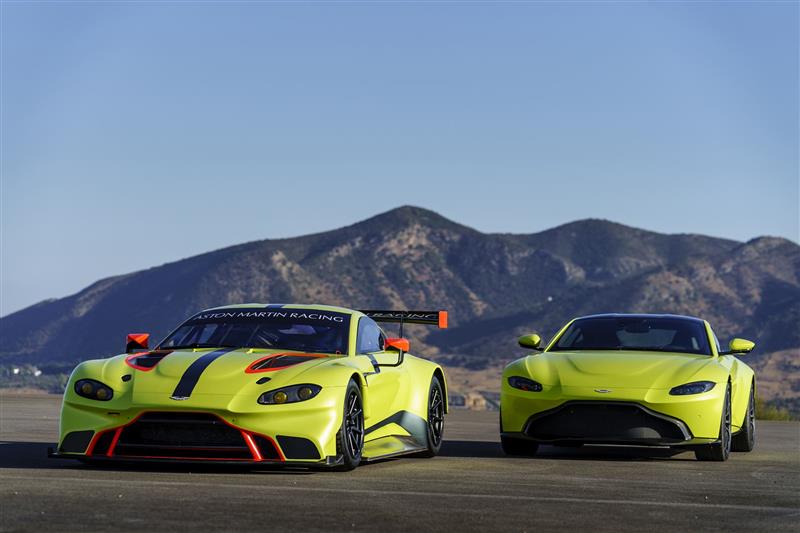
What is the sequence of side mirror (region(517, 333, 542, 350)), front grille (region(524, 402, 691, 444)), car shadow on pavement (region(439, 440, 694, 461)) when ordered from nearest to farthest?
front grille (region(524, 402, 691, 444))
car shadow on pavement (region(439, 440, 694, 461))
side mirror (region(517, 333, 542, 350))

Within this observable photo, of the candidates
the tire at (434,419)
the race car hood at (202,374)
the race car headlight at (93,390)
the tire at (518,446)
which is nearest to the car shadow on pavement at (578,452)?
the tire at (518,446)

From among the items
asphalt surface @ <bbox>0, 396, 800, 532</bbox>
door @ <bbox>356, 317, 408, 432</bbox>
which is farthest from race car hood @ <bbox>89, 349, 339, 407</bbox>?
door @ <bbox>356, 317, 408, 432</bbox>

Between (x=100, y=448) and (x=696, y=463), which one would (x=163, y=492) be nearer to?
(x=100, y=448)

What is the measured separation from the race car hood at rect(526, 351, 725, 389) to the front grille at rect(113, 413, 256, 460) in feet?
13.3

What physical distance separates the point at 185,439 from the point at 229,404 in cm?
42

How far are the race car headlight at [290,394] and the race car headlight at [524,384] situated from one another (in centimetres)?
342

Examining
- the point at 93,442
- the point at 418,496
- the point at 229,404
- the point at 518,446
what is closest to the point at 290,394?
the point at 229,404

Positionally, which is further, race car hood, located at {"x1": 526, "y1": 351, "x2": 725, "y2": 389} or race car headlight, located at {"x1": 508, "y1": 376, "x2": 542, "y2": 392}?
race car headlight, located at {"x1": 508, "y1": 376, "x2": 542, "y2": 392}

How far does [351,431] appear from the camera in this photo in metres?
11.8

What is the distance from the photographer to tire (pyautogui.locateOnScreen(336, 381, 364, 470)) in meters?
11.5

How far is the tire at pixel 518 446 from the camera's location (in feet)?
47.8

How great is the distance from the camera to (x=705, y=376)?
46.5ft

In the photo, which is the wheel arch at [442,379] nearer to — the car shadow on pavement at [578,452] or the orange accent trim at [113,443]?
the car shadow on pavement at [578,452]

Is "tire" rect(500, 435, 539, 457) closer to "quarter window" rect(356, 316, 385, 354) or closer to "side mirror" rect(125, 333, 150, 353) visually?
"quarter window" rect(356, 316, 385, 354)
